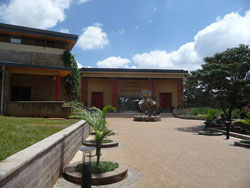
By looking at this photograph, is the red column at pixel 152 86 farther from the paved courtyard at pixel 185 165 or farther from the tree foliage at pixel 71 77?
the paved courtyard at pixel 185 165

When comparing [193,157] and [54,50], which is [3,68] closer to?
[54,50]

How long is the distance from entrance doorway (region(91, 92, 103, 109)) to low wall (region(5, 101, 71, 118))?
60.8 feet

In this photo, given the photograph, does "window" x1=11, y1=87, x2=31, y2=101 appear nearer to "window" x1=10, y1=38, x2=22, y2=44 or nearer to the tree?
"window" x1=10, y1=38, x2=22, y2=44

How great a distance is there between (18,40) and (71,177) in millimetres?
18029

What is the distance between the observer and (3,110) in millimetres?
14055

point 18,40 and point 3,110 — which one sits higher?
point 18,40

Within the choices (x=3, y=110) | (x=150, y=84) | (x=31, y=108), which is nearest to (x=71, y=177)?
(x=31, y=108)

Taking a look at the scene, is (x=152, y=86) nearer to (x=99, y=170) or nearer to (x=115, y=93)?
(x=115, y=93)

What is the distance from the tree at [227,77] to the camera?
47.4 feet

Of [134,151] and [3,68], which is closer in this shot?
[134,151]

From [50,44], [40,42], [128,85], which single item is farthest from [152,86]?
[40,42]

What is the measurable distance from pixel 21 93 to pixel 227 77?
17.8 metres

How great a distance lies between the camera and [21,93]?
784 inches

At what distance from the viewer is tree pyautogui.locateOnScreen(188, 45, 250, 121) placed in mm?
14453
